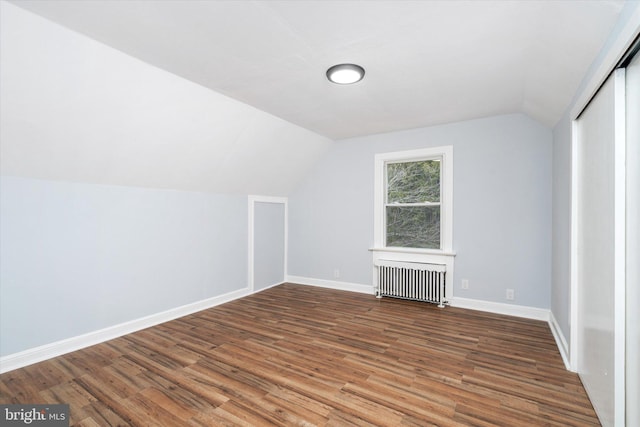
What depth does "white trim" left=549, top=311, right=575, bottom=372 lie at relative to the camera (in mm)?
2544

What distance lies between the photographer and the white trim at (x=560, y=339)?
8.35ft

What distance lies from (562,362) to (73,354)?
4274 millimetres

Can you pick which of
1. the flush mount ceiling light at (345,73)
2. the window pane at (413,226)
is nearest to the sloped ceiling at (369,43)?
the flush mount ceiling light at (345,73)

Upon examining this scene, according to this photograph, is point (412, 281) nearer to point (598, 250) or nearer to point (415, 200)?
point (415, 200)

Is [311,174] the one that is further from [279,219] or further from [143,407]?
[143,407]

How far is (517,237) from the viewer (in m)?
3.72

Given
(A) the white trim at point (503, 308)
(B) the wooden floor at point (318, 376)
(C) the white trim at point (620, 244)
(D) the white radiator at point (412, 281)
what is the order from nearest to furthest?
(C) the white trim at point (620, 244), (B) the wooden floor at point (318, 376), (A) the white trim at point (503, 308), (D) the white radiator at point (412, 281)

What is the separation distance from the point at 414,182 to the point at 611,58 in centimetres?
296

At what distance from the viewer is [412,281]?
427 centimetres

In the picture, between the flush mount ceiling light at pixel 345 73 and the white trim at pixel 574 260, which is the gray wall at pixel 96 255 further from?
the white trim at pixel 574 260

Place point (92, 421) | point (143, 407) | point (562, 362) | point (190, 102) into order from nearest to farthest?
1. point (92, 421)
2. point (143, 407)
3. point (562, 362)
4. point (190, 102)

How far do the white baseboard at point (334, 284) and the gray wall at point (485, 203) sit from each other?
0.10 metres

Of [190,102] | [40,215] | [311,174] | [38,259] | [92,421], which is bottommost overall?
[92,421]

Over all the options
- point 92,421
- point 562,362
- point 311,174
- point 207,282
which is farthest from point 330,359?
point 311,174
